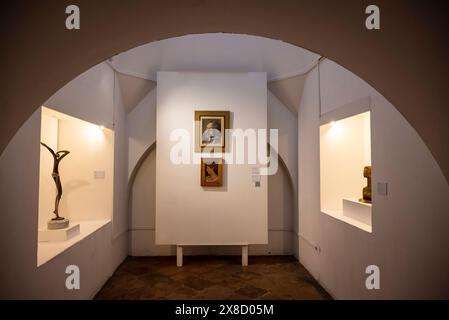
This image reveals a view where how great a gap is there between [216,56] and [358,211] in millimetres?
3285

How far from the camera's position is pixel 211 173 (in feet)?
12.5

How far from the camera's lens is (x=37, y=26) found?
97 centimetres

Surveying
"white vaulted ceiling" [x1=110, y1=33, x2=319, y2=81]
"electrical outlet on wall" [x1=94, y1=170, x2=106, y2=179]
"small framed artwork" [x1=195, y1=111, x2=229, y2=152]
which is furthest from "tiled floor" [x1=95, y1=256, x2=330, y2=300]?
"white vaulted ceiling" [x1=110, y1=33, x2=319, y2=81]

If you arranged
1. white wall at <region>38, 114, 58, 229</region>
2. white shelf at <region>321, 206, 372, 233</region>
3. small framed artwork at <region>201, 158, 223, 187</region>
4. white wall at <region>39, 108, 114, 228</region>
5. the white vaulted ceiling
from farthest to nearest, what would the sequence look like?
the white vaulted ceiling
small framed artwork at <region>201, 158, 223, 187</region>
white wall at <region>39, 108, 114, 228</region>
white wall at <region>38, 114, 58, 229</region>
white shelf at <region>321, 206, 372, 233</region>

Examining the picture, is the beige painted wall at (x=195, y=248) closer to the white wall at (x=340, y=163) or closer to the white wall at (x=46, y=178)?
the white wall at (x=340, y=163)

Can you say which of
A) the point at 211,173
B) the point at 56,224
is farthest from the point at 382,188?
the point at 56,224

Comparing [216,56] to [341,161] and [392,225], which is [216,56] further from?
[392,225]

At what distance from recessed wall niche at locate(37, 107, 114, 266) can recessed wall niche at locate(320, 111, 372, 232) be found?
10.6ft

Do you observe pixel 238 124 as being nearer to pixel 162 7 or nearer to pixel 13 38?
pixel 162 7

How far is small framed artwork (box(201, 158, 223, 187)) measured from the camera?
3805 millimetres

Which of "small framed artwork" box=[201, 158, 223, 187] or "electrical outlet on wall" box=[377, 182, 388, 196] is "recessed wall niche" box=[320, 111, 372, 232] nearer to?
"electrical outlet on wall" box=[377, 182, 388, 196]

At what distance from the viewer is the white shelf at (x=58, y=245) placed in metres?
2.08
